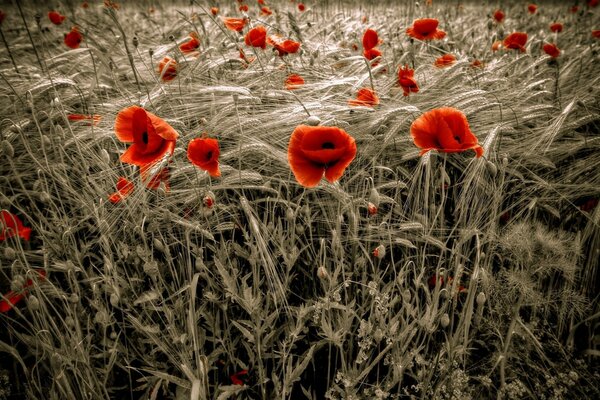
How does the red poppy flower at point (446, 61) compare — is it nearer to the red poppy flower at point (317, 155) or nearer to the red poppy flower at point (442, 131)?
the red poppy flower at point (442, 131)

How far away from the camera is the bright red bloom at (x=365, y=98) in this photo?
4.56ft

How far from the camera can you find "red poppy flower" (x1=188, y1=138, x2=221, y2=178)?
97 centimetres

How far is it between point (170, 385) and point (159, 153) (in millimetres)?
708

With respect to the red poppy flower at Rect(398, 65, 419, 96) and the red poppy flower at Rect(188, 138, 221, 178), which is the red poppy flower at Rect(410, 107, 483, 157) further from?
the red poppy flower at Rect(188, 138, 221, 178)

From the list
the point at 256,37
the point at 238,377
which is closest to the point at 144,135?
the point at 238,377

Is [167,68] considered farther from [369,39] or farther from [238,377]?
[238,377]

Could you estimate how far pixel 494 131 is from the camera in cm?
128

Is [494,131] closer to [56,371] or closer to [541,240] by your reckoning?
[541,240]

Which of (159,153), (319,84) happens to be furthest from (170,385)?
(319,84)

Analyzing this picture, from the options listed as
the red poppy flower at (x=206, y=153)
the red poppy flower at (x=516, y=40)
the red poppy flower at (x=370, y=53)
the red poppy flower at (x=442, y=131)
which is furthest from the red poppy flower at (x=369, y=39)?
the red poppy flower at (x=206, y=153)

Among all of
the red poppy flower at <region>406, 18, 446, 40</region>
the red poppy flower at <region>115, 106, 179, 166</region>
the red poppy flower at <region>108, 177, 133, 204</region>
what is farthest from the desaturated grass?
the red poppy flower at <region>406, 18, 446, 40</region>

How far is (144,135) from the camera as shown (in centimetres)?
109

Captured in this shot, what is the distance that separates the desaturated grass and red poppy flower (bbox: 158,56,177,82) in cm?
4

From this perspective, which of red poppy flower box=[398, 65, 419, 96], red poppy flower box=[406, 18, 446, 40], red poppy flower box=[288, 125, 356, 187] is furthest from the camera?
red poppy flower box=[406, 18, 446, 40]
